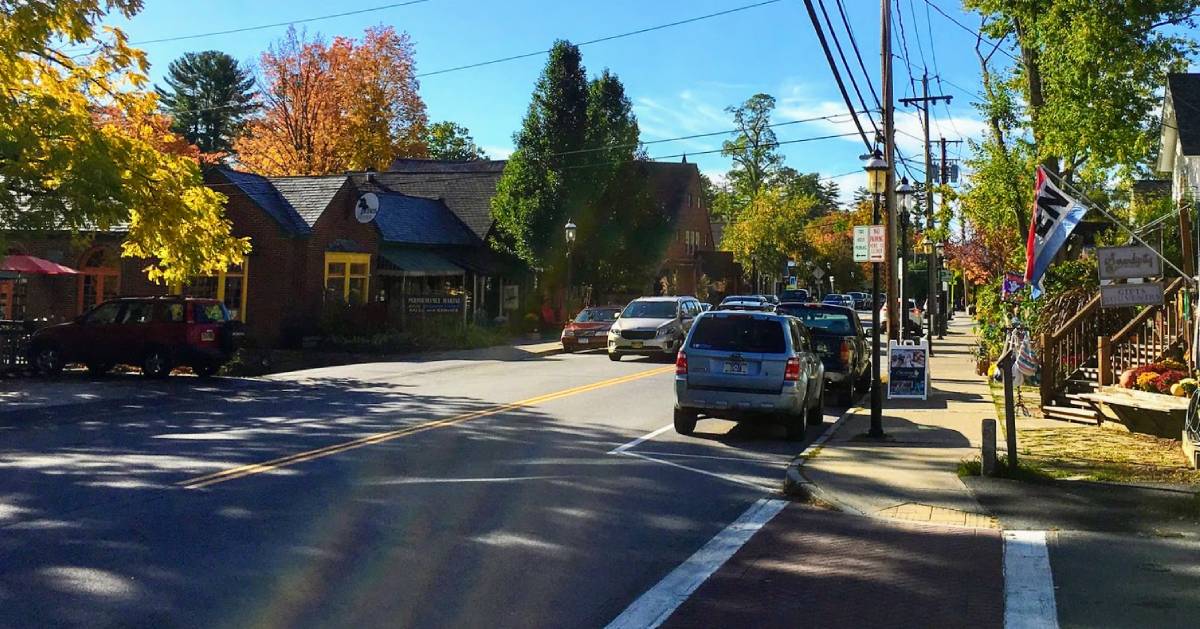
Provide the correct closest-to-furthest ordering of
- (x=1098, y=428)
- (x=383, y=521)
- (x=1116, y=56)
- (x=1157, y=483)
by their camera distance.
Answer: (x=383, y=521)
(x=1157, y=483)
(x=1098, y=428)
(x=1116, y=56)

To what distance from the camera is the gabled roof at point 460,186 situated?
4322 centimetres

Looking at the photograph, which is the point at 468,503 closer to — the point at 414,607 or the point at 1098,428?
the point at 414,607

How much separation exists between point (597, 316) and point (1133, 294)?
19.9m

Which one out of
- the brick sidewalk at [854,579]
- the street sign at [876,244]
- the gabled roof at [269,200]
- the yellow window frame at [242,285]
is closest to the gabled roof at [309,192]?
the gabled roof at [269,200]

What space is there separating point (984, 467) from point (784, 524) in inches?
119

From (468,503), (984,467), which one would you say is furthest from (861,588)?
(984,467)

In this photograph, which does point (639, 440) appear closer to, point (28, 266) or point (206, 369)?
point (206, 369)

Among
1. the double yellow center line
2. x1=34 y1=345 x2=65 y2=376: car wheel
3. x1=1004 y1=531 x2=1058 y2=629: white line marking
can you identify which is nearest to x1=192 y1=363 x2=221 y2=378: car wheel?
Result: x1=34 y1=345 x2=65 y2=376: car wheel

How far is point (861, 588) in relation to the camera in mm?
6602

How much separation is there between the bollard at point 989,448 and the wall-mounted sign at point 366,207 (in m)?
26.2

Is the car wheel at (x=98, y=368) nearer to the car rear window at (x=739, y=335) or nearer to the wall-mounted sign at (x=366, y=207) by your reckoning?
the wall-mounted sign at (x=366, y=207)

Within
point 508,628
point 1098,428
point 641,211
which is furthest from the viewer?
point 641,211

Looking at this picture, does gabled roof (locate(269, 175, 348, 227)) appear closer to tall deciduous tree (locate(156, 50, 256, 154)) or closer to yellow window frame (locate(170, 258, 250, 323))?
yellow window frame (locate(170, 258, 250, 323))

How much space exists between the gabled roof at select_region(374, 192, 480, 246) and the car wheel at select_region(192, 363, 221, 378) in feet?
45.0
